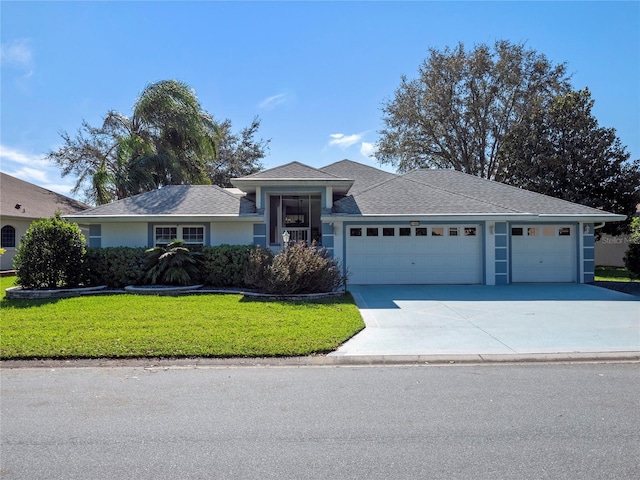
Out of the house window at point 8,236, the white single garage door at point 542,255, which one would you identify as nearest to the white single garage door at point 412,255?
the white single garage door at point 542,255

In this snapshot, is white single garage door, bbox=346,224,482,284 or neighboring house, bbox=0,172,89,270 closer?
white single garage door, bbox=346,224,482,284

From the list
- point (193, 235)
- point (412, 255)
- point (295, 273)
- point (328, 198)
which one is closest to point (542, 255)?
point (412, 255)

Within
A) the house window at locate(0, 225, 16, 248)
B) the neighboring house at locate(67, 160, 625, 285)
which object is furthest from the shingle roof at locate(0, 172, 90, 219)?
the neighboring house at locate(67, 160, 625, 285)

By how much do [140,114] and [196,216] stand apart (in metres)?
12.5

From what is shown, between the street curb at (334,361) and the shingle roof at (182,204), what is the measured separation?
367 inches

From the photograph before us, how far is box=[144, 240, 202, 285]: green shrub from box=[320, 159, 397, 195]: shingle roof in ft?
29.3

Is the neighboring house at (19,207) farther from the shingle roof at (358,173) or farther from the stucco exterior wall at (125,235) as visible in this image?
the shingle roof at (358,173)

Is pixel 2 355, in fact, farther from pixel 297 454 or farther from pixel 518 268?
pixel 518 268

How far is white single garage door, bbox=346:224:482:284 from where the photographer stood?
15094mm

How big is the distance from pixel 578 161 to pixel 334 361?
2210cm

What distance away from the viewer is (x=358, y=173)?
2080cm

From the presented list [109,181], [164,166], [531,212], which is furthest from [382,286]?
[109,181]

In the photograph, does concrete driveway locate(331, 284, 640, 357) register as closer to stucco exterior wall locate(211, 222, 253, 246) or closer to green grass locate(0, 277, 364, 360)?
green grass locate(0, 277, 364, 360)

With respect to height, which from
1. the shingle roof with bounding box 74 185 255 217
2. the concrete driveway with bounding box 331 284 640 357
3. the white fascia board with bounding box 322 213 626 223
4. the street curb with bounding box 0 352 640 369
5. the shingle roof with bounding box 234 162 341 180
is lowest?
the street curb with bounding box 0 352 640 369
